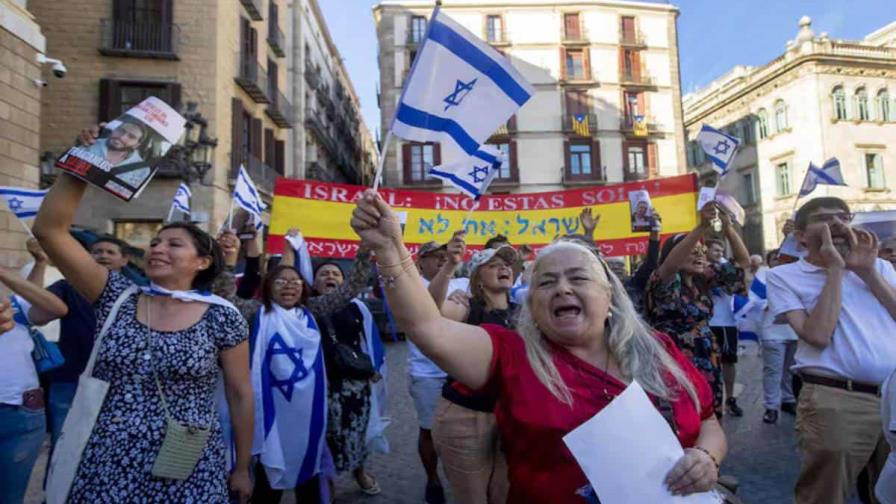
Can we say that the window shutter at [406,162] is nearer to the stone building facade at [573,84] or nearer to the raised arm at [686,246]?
the stone building facade at [573,84]

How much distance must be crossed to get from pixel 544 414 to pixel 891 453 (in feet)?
4.53

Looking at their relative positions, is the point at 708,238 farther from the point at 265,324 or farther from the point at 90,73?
the point at 90,73

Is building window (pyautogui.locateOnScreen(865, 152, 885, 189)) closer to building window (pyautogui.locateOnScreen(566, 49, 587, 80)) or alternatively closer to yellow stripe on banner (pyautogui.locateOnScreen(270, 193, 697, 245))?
building window (pyautogui.locateOnScreen(566, 49, 587, 80))

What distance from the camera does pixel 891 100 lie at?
32750 mm

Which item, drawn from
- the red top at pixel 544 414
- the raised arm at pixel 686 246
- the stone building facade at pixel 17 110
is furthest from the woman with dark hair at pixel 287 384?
the stone building facade at pixel 17 110

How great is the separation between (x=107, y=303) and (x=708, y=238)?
18.0 ft

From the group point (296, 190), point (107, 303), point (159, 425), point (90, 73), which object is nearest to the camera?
point (159, 425)

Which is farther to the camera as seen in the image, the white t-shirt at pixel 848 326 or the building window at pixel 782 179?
the building window at pixel 782 179

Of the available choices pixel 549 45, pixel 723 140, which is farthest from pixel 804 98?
pixel 723 140

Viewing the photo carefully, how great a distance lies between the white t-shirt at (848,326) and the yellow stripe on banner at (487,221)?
5.02 metres

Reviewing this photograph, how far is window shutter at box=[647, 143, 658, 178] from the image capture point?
32781mm

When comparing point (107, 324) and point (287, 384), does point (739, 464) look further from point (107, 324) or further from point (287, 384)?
point (107, 324)

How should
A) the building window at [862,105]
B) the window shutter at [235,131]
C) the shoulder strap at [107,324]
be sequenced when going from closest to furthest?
the shoulder strap at [107,324] < the window shutter at [235,131] < the building window at [862,105]

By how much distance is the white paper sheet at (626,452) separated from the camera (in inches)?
68.5
